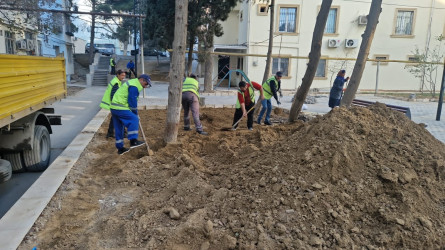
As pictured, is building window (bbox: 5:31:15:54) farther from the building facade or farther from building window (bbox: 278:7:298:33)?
building window (bbox: 278:7:298:33)

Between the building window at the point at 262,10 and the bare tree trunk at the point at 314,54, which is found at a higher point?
the building window at the point at 262,10

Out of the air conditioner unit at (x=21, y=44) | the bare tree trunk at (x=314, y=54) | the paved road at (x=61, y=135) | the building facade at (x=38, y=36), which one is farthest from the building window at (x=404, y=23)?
the air conditioner unit at (x=21, y=44)

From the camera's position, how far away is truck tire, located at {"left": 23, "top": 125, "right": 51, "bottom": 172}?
190 inches

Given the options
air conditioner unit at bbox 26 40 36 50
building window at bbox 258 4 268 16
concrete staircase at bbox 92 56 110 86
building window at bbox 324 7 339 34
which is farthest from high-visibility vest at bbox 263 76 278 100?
concrete staircase at bbox 92 56 110 86

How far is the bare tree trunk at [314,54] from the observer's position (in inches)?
298

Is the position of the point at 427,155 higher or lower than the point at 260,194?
higher

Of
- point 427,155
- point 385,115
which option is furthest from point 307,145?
point 385,115

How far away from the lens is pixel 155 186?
A: 4.06 metres

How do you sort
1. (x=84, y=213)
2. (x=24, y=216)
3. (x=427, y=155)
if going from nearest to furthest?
(x=24, y=216), (x=84, y=213), (x=427, y=155)

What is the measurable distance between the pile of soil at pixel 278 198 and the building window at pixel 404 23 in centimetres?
1843

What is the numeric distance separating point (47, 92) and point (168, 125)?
6.78 feet

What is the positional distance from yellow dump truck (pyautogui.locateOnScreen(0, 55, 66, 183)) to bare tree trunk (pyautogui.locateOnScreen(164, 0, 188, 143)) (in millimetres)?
2003

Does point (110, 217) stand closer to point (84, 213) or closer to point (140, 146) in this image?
point (84, 213)

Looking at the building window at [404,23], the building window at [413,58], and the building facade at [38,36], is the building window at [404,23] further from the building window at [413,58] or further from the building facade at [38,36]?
the building facade at [38,36]
